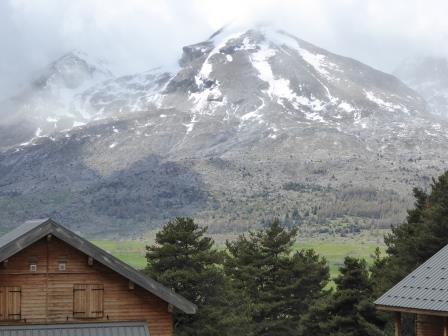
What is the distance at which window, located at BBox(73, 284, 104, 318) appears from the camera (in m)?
27.1

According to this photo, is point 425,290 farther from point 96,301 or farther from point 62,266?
point 62,266

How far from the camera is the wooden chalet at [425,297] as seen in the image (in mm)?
25047

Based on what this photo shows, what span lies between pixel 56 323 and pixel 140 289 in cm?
277

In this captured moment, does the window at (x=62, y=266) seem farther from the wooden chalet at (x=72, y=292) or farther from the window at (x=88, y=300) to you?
the window at (x=88, y=300)

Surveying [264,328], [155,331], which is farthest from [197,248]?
[155,331]

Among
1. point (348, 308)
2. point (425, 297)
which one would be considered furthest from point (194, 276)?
point (425, 297)

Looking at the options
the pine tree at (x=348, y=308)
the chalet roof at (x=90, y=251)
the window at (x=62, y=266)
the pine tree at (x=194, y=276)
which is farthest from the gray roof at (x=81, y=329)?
the pine tree at (x=348, y=308)

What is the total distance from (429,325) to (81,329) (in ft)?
34.7

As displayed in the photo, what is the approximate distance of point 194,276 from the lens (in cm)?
4122

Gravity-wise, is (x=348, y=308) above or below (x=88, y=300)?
above

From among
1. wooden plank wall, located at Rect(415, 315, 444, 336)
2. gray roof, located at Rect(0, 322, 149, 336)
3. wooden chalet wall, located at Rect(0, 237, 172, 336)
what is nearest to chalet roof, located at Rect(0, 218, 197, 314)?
wooden chalet wall, located at Rect(0, 237, 172, 336)

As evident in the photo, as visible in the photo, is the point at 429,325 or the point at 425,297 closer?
the point at 425,297

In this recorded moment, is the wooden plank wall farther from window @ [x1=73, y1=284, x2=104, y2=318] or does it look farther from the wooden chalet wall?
window @ [x1=73, y1=284, x2=104, y2=318]

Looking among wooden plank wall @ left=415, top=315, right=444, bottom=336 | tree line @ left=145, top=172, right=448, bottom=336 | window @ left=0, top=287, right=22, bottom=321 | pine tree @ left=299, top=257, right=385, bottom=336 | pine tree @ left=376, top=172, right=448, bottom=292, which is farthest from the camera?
pine tree @ left=299, top=257, right=385, bottom=336
